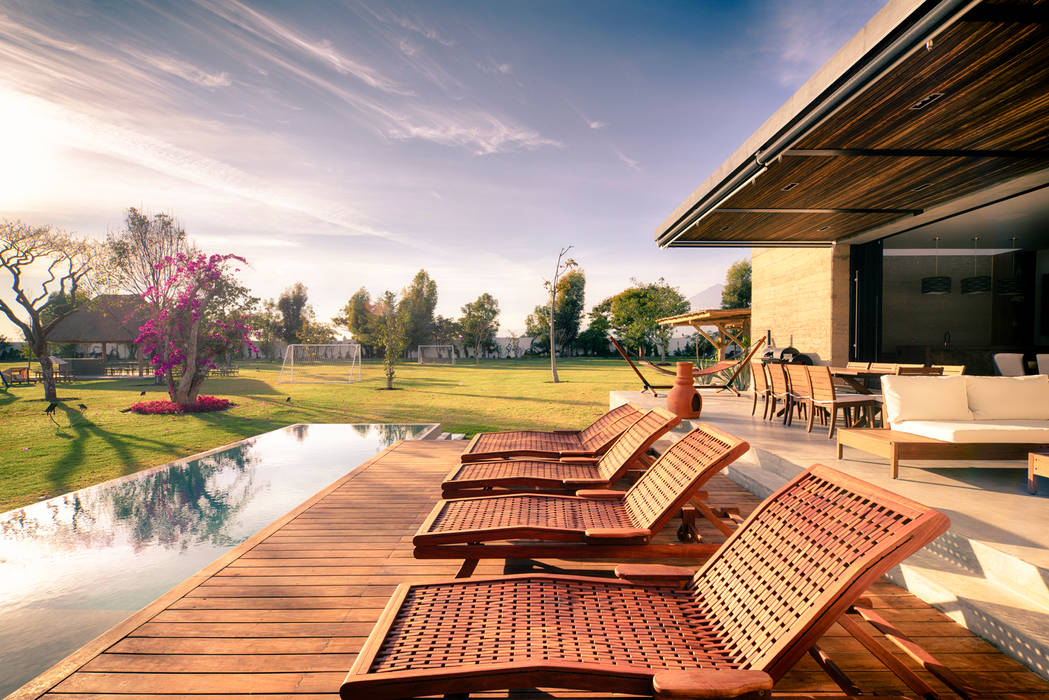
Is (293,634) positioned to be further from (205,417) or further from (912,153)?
(205,417)

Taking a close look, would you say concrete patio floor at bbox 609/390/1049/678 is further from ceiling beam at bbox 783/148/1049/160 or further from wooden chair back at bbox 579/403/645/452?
ceiling beam at bbox 783/148/1049/160

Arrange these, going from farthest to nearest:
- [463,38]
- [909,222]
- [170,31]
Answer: [463,38] < [170,31] < [909,222]

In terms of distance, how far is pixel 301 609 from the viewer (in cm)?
220

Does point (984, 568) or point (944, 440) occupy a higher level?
point (944, 440)

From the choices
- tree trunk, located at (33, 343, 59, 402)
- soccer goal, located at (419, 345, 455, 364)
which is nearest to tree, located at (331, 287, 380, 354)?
soccer goal, located at (419, 345, 455, 364)

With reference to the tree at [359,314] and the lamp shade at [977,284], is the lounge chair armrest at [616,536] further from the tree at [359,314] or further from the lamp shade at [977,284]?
the tree at [359,314]

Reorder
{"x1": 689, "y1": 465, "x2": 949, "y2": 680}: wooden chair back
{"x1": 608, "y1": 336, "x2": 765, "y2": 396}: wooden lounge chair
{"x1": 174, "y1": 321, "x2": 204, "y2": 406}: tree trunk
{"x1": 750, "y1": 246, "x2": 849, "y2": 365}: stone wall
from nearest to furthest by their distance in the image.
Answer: {"x1": 689, "y1": 465, "x2": 949, "y2": 680}: wooden chair back
{"x1": 608, "y1": 336, "x2": 765, "y2": 396}: wooden lounge chair
{"x1": 750, "y1": 246, "x2": 849, "y2": 365}: stone wall
{"x1": 174, "y1": 321, "x2": 204, "y2": 406}: tree trunk

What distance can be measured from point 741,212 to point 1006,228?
771 cm

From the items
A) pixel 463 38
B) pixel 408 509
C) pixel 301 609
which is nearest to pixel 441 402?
pixel 463 38

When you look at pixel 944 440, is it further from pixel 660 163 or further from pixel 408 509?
pixel 660 163

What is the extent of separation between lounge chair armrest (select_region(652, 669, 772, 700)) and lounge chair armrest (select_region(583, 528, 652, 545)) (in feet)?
3.23

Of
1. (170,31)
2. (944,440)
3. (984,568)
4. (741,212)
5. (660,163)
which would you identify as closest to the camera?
(984,568)

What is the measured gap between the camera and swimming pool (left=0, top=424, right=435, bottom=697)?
2.79m

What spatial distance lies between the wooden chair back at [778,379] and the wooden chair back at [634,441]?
3451 mm
